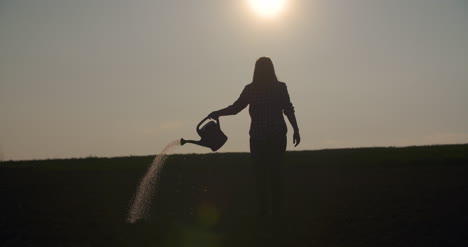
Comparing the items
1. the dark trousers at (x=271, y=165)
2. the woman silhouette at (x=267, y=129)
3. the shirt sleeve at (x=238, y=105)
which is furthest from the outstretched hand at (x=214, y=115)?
the dark trousers at (x=271, y=165)

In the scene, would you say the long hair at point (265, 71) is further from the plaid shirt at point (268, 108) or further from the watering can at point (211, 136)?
the watering can at point (211, 136)

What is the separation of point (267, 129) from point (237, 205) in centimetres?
282

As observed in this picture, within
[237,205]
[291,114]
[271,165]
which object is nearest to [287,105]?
[291,114]

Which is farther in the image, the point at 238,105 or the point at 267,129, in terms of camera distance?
the point at 238,105

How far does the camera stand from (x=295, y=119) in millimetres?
8594

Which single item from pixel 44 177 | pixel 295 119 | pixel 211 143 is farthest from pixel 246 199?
pixel 44 177

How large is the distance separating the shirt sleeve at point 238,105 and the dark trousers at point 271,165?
60 cm

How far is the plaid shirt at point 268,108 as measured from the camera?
8258 mm

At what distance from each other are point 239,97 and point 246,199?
11.2 feet

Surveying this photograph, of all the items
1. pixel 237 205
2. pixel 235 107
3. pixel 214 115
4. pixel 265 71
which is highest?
pixel 265 71

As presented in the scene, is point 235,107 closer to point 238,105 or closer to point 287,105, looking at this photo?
point 238,105

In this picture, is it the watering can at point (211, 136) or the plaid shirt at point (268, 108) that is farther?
the watering can at point (211, 136)

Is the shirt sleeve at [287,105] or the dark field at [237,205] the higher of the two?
the shirt sleeve at [287,105]

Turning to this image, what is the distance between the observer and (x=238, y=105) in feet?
28.7
